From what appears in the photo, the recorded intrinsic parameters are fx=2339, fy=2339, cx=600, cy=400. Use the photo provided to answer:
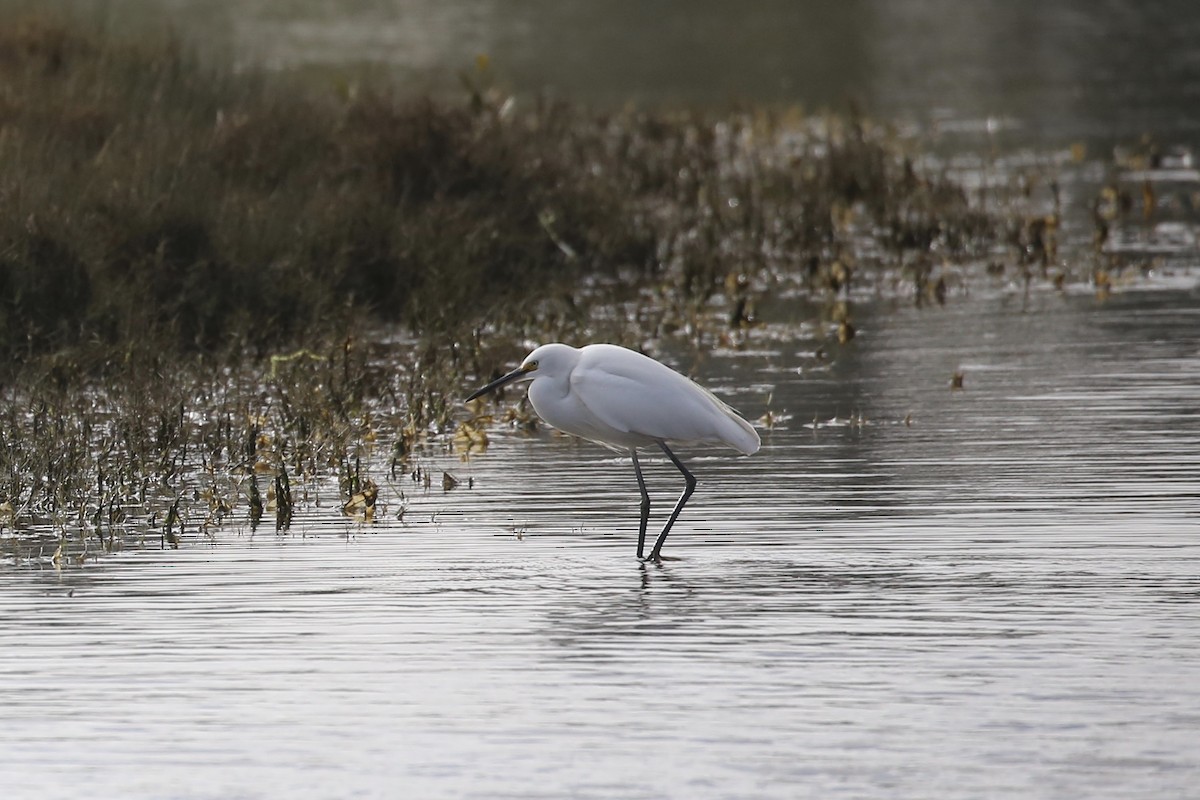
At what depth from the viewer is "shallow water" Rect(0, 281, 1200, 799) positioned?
5797mm

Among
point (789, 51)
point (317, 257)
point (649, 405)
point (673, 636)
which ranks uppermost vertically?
point (789, 51)

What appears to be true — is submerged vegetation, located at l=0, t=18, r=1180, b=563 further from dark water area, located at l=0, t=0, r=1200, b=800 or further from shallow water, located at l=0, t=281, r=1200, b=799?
shallow water, located at l=0, t=281, r=1200, b=799

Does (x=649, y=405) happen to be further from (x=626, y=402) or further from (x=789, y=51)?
(x=789, y=51)

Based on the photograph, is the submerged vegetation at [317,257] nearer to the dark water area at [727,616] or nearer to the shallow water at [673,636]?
the dark water area at [727,616]

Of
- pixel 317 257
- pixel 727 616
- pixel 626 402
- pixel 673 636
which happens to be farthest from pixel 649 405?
pixel 317 257

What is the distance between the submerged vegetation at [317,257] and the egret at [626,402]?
0.99 metres

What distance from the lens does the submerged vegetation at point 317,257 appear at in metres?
10.6

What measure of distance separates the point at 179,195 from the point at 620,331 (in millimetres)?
2959

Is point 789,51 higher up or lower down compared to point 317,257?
higher up

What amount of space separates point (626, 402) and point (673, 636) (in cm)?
173

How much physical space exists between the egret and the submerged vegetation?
0.99 m

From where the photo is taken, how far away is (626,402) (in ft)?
28.6

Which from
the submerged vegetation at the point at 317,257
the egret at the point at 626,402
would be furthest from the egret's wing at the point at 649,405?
the submerged vegetation at the point at 317,257

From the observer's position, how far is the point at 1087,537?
27.8 ft
